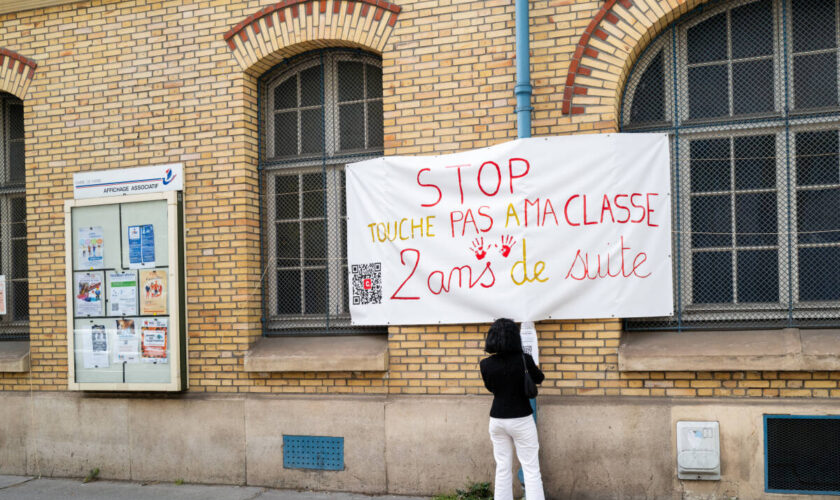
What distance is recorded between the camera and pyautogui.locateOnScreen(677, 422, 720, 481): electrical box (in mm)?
5996

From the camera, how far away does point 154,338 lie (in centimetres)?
752

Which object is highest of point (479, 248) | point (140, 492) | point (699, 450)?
point (479, 248)

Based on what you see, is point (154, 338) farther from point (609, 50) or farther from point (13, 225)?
point (609, 50)

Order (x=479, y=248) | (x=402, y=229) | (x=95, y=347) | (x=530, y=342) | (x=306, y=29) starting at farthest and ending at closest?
(x=95, y=347)
(x=306, y=29)
(x=402, y=229)
(x=479, y=248)
(x=530, y=342)

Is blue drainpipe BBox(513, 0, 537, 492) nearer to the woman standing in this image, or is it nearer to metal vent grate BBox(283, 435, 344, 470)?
the woman standing

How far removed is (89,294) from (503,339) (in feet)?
15.6

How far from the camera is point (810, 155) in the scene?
6266 millimetres

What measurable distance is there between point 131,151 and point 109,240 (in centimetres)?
96

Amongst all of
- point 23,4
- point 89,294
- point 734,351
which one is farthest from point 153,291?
point 734,351

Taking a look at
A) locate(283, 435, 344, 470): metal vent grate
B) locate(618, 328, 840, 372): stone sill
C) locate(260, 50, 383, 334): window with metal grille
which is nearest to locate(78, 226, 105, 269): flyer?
locate(260, 50, 383, 334): window with metal grille

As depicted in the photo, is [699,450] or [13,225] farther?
[13,225]

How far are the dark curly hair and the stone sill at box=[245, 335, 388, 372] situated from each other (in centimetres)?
158

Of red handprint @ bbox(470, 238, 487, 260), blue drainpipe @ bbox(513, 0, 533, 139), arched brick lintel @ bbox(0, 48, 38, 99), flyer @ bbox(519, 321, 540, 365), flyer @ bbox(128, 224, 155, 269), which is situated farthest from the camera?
arched brick lintel @ bbox(0, 48, 38, 99)

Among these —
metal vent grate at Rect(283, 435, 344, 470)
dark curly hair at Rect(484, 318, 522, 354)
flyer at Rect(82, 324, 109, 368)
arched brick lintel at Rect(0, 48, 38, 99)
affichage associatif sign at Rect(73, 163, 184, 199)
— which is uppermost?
arched brick lintel at Rect(0, 48, 38, 99)
